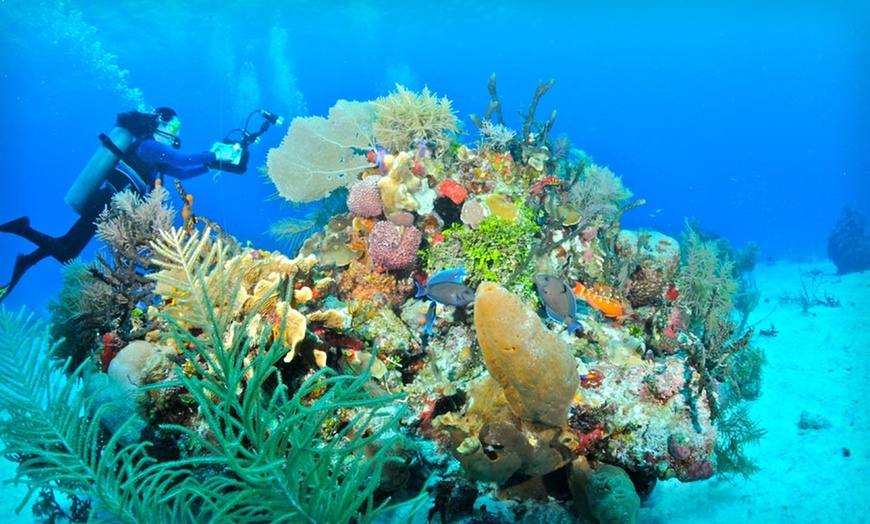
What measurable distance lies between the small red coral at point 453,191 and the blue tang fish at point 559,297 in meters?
2.18

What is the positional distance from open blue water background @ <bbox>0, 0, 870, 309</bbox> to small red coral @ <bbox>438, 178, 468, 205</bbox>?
140 inches

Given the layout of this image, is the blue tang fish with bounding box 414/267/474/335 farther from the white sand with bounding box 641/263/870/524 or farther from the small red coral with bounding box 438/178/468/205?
the white sand with bounding box 641/263/870/524

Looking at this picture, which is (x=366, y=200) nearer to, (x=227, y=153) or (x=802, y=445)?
(x=227, y=153)

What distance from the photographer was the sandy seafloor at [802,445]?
4879 millimetres

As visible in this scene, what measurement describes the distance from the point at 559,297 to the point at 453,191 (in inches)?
95.0

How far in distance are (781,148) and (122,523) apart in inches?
6002

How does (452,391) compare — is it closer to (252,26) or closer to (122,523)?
(122,523)

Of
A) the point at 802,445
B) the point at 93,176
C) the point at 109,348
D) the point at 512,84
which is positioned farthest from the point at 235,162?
the point at 512,84

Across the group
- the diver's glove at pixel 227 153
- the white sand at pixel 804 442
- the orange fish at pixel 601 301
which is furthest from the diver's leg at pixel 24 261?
the white sand at pixel 804 442

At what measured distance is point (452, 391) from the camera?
13.2ft

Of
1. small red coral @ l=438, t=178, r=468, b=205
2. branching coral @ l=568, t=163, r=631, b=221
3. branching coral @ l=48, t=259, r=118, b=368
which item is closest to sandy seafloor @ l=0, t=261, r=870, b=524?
branching coral @ l=48, t=259, r=118, b=368

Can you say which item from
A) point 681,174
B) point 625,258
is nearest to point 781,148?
point 681,174

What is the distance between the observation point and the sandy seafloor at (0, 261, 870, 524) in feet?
16.0

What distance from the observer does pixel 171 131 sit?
937cm
